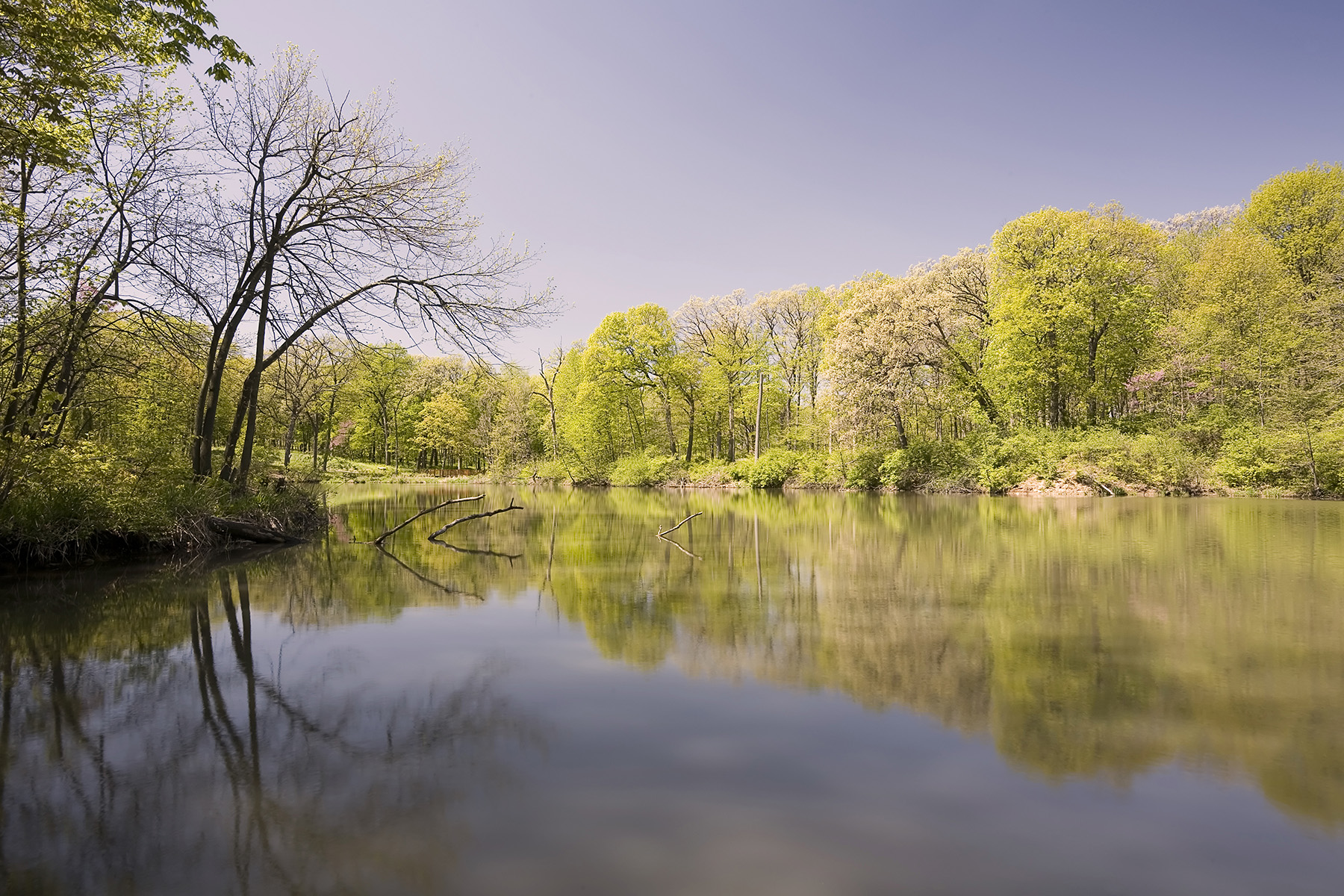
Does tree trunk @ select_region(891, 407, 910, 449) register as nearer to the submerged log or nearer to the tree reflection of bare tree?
the submerged log

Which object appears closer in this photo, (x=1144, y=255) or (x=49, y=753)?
(x=49, y=753)

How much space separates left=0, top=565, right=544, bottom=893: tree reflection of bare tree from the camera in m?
2.36

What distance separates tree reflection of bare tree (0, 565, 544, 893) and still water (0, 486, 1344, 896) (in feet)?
0.06

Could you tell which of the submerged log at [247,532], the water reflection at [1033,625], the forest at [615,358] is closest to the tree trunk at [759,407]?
the forest at [615,358]

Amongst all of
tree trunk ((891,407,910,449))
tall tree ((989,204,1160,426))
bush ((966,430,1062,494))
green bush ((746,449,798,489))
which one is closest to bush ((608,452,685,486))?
green bush ((746,449,798,489))

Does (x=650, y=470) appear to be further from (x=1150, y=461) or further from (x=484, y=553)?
(x=484, y=553)

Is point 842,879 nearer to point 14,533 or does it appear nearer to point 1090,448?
point 14,533

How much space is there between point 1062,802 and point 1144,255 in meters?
35.1

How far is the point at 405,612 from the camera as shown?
6570 mm

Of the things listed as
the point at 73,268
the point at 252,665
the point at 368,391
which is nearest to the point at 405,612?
the point at 252,665

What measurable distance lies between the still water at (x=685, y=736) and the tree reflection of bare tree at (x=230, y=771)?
0.02m

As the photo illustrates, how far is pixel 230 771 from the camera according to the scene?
3127mm

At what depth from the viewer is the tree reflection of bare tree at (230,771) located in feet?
7.73

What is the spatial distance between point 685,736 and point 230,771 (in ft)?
7.13
